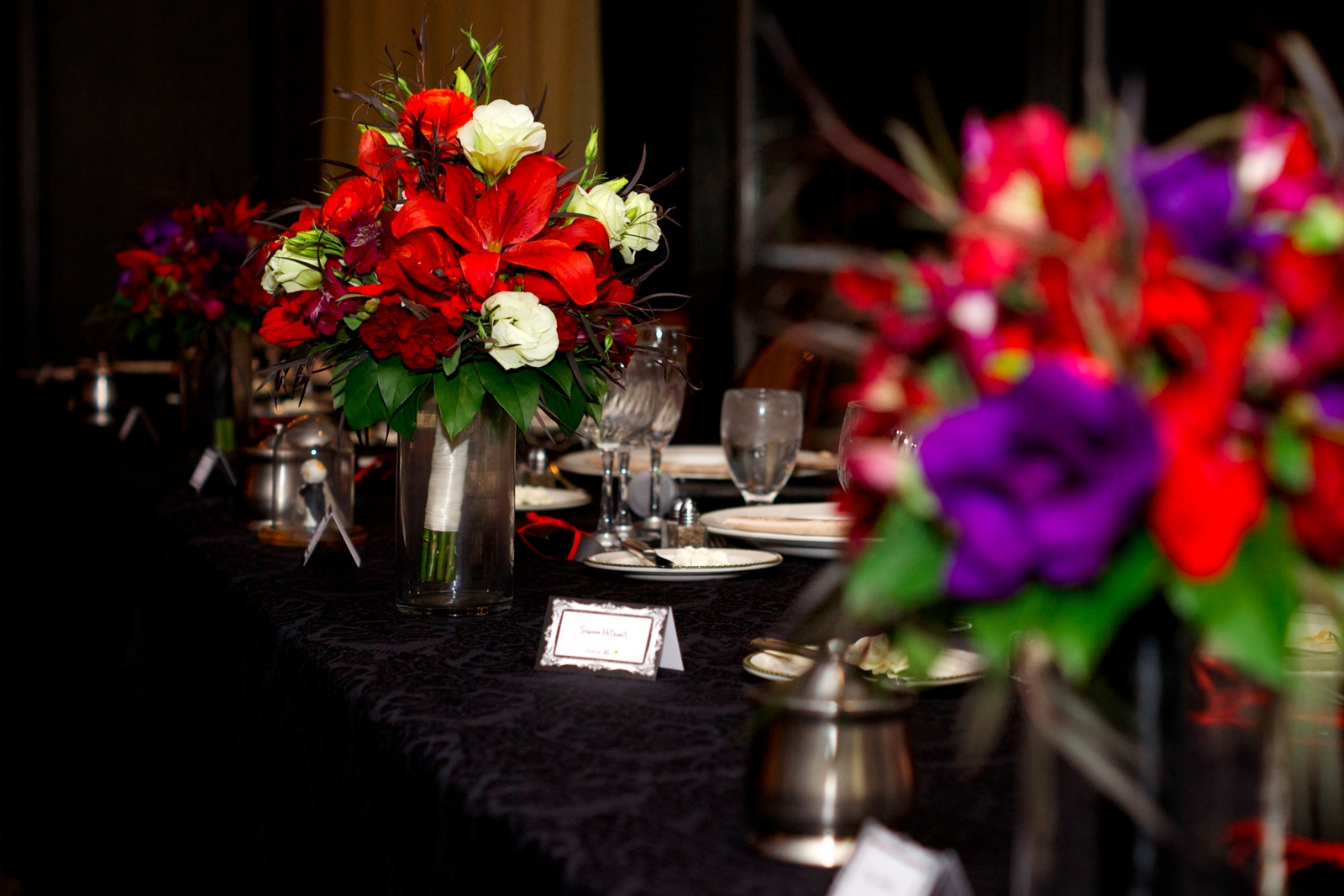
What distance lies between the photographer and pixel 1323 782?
22.6 inches

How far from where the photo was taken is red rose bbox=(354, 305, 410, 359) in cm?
101

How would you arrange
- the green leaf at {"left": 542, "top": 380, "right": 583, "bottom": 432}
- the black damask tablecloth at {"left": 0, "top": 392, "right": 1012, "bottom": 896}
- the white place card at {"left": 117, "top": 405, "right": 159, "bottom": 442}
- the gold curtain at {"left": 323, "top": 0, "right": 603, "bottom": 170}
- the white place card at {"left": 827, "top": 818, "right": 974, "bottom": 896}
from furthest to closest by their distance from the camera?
1. the gold curtain at {"left": 323, "top": 0, "right": 603, "bottom": 170}
2. the white place card at {"left": 117, "top": 405, "right": 159, "bottom": 442}
3. the green leaf at {"left": 542, "top": 380, "right": 583, "bottom": 432}
4. the black damask tablecloth at {"left": 0, "top": 392, "right": 1012, "bottom": 896}
5. the white place card at {"left": 827, "top": 818, "right": 974, "bottom": 896}

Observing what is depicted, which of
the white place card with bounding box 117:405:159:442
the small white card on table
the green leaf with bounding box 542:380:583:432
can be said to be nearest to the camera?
the green leaf with bounding box 542:380:583:432

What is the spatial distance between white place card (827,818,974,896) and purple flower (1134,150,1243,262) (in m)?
0.24

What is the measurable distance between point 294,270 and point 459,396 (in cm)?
18

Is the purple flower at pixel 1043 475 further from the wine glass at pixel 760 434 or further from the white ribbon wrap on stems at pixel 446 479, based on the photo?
the wine glass at pixel 760 434

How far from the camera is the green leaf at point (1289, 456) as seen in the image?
364 millimetres

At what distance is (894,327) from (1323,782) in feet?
1.08

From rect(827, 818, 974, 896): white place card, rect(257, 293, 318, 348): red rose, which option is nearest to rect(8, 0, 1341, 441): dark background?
rect(827, 818, 974, 896): white place card

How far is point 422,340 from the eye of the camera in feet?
3.29

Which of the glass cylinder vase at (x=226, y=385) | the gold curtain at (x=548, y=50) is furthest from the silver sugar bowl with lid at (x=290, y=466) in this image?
Answer: the gold curtain at (x=548, y=50)

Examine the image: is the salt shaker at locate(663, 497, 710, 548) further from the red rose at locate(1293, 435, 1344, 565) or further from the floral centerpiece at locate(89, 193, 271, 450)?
the floral centerpiece at locate(89, 193, 271, 450)

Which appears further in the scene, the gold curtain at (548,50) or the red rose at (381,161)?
the gold curtain at (548,50)

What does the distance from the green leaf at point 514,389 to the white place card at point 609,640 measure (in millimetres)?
188
